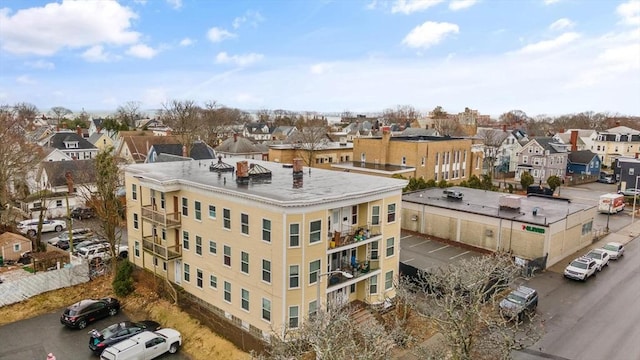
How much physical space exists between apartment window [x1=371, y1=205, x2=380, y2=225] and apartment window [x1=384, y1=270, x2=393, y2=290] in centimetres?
346

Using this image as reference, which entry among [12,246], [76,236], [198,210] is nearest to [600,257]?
[198,210]

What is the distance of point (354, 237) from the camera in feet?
80.0

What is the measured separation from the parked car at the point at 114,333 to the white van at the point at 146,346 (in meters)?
1.04

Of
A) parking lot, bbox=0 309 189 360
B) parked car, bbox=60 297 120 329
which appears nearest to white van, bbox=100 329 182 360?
parking lot, bbox=0 309 189 360

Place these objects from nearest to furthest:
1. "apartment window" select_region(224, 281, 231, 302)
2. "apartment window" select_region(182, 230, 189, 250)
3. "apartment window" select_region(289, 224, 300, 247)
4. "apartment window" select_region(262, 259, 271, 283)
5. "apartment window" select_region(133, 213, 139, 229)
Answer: "apartment window" select_region(289, 224, 300, 247) → "apartment window" select_region(262, 259, 271, 283) → "apartment window" select_region(224, 281, 231, 302) → "apartment window" select_region(182, 230, 189, 250) → "apartment window" select_region(133, 213, 139, 229)

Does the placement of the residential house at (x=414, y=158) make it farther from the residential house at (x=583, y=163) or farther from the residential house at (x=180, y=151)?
the residential house at (x=583, y=163)

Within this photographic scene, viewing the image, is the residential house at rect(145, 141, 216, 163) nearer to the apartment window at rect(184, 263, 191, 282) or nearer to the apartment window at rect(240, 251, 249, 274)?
the apartment window at rect(184, 263, 191, 282)

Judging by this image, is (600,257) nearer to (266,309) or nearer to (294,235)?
(294,235)

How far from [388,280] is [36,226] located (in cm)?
3657

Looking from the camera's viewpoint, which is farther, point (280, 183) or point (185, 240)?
point (185, 240)

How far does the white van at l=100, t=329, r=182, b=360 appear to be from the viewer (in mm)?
21297

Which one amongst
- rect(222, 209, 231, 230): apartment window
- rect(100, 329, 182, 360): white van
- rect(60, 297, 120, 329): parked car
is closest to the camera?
rect(100, 329, 182, 360): white van

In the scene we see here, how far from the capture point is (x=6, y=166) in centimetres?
4041

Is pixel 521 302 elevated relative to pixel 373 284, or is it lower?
lower
